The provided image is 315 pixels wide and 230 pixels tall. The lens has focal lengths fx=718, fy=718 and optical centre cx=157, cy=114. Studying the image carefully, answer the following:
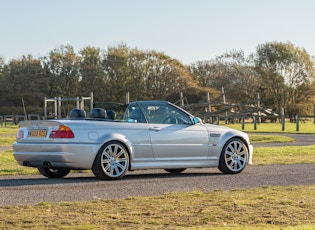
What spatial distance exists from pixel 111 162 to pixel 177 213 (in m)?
4.45

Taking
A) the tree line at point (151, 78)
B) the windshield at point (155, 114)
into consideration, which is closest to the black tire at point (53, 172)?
the windshield at point (155, 114)

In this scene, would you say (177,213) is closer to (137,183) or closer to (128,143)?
(137,183)

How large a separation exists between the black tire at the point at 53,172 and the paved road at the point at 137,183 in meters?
0.17

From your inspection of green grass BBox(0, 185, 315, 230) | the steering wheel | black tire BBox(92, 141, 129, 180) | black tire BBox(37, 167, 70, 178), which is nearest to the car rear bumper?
black tire BBox(92, 141, 129, 180)

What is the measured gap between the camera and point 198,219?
25.8ft

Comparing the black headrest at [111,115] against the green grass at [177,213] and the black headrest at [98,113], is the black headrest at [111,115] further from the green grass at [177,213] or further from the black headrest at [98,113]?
the green grass at [177,213]

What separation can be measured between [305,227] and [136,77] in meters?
67.8

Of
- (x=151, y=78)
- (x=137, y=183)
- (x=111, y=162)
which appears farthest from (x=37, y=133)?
(x=151, y=78)

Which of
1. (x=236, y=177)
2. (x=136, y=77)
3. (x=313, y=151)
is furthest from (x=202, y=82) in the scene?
(x=236, y=177)

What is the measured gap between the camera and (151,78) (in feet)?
244

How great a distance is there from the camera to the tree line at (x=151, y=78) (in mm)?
71875

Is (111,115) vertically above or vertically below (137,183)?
above

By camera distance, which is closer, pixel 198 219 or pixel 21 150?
pixel 198 219

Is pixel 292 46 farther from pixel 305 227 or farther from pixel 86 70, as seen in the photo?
pixel 305 227
